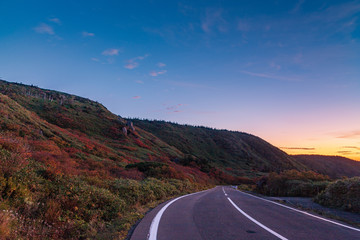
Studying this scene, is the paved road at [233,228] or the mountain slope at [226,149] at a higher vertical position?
the mountain slope at [226,149]

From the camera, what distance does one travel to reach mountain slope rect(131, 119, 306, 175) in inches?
3947

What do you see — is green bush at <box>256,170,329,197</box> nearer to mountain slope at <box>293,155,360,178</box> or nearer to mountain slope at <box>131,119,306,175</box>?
mountain slope at <box>131,119,306,175</box>

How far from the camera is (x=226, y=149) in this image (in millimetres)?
121375

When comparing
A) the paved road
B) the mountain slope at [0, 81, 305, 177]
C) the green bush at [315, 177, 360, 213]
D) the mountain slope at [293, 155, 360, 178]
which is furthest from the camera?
the mountain slope at [293, 155, 360, 178]

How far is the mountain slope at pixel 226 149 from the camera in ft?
329

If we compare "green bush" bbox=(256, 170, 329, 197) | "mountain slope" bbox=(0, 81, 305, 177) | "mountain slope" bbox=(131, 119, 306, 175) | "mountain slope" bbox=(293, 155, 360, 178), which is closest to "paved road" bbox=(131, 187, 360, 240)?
"green bush" bbox=(256, 170, 329, 197)

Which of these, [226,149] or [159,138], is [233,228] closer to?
[159,138]

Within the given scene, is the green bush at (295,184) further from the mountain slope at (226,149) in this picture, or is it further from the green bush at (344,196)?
the mountain slope at (226,149)

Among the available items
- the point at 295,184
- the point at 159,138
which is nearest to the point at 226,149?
the point at 159,138

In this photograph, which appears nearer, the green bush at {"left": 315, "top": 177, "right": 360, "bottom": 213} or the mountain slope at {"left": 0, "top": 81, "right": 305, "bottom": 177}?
the green bush at {"left": 315, "top": 177, "right": 360, "bottom": 213}

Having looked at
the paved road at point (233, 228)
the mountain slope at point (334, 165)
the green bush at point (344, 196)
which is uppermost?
the mountain slope at point (334, 165)

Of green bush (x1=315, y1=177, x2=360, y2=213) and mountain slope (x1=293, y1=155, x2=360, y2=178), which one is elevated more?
mountain slope (x1=293, y1=155, x2=360, y2=178)

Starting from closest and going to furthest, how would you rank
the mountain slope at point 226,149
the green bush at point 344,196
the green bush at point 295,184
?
the green bush at point 344,196 < the green bush at point 295,184 < the mountain slope at point 226,149

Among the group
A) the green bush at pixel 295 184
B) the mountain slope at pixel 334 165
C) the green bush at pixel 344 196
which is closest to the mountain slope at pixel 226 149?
the mountain slope at pixel 334 165
